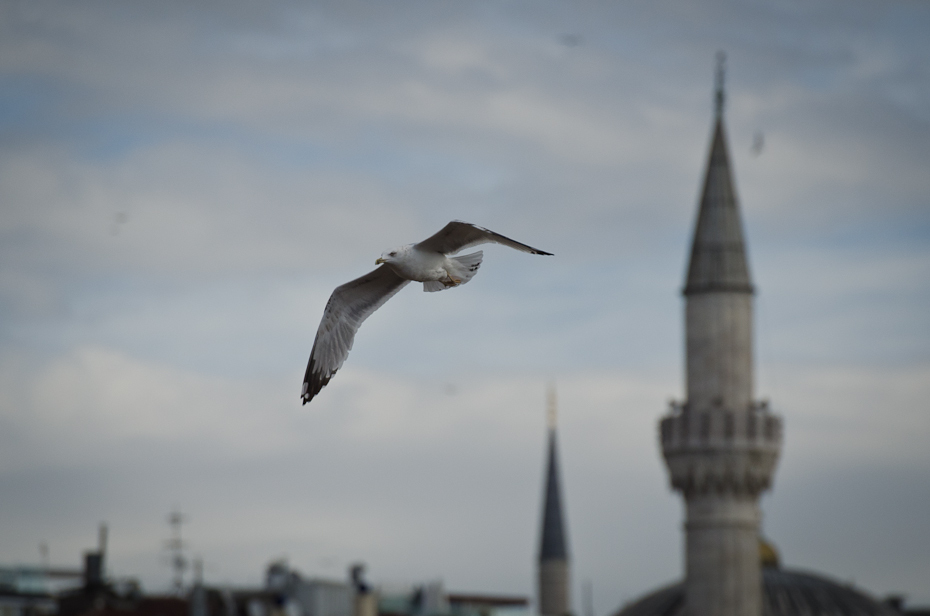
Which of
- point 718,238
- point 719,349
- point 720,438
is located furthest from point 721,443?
point 718,238

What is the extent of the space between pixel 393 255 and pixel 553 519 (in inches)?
5420

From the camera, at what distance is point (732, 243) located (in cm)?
9212

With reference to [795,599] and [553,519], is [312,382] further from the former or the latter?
[553,519]

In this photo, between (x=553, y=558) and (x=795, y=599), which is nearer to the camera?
(x=795, y=599)

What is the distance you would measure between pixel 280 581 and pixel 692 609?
18584 millimetres

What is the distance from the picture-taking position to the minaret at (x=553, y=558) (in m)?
149

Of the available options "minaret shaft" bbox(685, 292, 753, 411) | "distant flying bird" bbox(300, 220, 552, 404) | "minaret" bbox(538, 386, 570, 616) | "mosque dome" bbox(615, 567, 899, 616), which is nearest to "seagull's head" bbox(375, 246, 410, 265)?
"distant flying bird" bbox(300, 220, 552, 404)

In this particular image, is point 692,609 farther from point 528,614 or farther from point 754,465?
point 528,614

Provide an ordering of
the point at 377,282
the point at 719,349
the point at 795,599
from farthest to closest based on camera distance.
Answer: the point at 795,599 → the point at 719,349 → the point at 377,282

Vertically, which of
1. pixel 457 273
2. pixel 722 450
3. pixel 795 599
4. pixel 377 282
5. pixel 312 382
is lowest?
pixel 795 599

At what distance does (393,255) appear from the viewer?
2586 centimetres

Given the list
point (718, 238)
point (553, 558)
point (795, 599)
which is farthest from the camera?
point (553, 558)

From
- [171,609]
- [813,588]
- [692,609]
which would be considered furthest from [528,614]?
[171,609]

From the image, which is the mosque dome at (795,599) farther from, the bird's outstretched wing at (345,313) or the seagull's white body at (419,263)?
the seagull's white body at (419,263)
